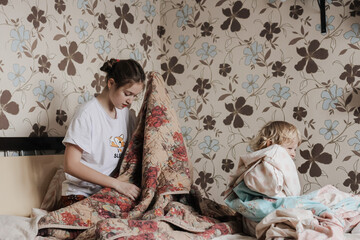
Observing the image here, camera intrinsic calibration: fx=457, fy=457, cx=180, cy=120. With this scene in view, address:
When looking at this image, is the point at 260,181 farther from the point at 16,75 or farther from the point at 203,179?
the point at 16,75

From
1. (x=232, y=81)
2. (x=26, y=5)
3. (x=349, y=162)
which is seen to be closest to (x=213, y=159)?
(x=232, y=81)

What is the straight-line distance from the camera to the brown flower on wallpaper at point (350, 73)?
2424 millimetres

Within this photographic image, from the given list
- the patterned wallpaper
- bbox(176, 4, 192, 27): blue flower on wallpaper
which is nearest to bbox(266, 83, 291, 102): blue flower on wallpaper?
the patterned wallpaper

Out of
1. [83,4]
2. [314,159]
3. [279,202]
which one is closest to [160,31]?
[83,4]

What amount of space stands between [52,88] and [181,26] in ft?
3.48

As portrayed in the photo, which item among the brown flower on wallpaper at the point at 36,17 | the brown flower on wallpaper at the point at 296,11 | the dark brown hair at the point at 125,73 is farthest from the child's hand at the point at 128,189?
the brown flower on wallpaper at the point at 296,11

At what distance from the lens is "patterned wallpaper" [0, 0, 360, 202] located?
2301mm

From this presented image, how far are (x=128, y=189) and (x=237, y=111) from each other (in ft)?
3.47

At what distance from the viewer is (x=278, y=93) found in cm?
265

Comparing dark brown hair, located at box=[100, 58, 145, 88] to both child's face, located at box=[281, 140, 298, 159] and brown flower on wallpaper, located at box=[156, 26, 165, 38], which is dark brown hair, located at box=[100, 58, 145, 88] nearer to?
child's face, located at box=[281, 140, 298, 159]

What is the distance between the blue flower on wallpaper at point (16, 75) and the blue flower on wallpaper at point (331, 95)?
1581 millimetres

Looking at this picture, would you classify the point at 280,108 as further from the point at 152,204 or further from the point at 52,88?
the point at 52,88

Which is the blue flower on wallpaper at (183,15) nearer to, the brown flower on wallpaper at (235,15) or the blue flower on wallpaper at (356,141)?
the brown flower on wallpaper at (235,15)

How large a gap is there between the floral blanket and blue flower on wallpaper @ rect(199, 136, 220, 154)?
2.21ft
